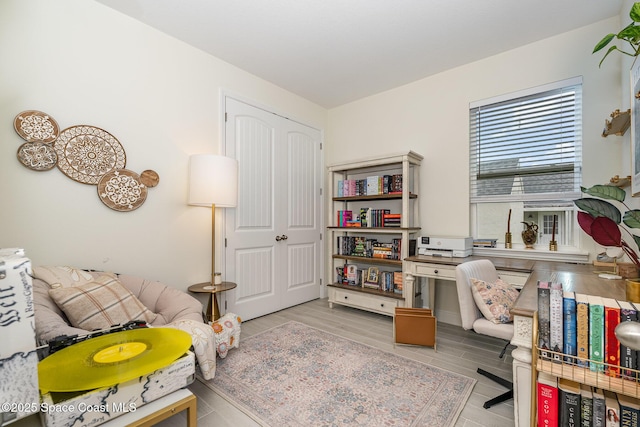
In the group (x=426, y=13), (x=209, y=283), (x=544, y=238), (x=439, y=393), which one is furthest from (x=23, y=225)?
(x=544, y=238)

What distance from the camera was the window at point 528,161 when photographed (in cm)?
256

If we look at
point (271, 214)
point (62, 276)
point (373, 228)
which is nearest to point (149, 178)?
point (62, 276)

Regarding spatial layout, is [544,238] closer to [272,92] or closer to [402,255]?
[402,255]

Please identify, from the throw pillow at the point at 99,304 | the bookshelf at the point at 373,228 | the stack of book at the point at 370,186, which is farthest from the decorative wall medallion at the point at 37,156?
the stack of book at the point at 370,186

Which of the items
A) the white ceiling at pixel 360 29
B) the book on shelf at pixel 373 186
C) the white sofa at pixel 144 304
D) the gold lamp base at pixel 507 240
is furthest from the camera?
the book on shelf at pixel 373 186

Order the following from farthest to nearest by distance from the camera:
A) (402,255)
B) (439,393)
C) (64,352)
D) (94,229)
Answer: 1. (402,255)
2. (94,229)
3. (439,393)
4. (64,352)

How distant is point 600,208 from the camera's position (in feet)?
4.88

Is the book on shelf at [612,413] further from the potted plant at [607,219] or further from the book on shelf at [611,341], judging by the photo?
the potted plant at [607,219]

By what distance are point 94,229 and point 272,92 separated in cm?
239

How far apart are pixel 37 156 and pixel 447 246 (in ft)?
11.1

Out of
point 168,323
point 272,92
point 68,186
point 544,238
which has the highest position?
point 272,92

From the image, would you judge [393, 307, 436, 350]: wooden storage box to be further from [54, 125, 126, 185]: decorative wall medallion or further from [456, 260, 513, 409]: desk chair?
[54, 125, 126, 185]: decorative wall medallion

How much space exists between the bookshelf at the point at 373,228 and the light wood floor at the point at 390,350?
0.25m

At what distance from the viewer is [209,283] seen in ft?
9.14
